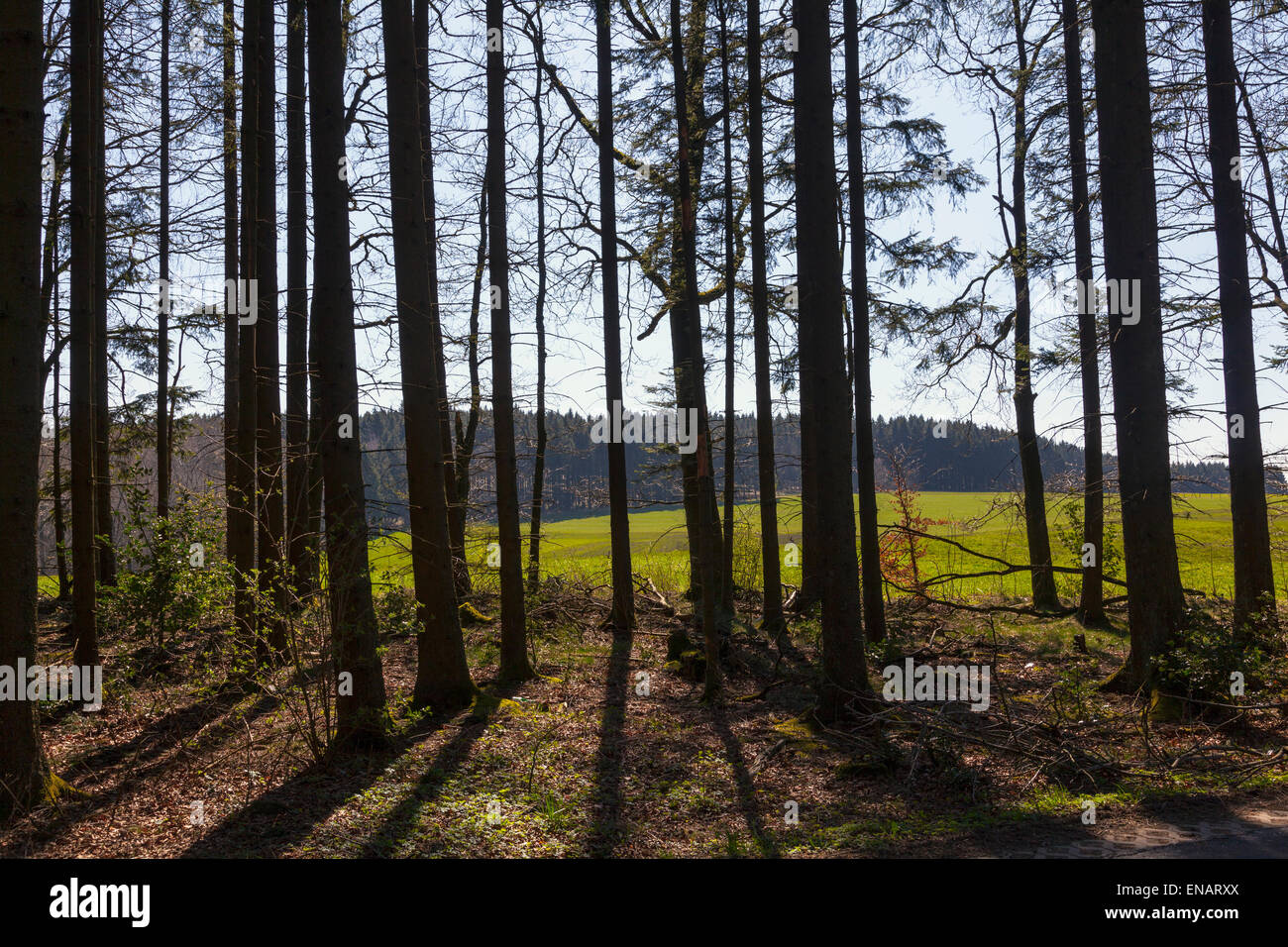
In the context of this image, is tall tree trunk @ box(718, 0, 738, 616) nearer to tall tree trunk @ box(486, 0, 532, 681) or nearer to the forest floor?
tall tree trunk @ box(486, 0, 532, 681)

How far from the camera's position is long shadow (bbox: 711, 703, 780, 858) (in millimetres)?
5266

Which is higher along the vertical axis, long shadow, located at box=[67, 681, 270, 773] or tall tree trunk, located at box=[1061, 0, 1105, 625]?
tall tree trunk, located at box=[1061, 0, 1105, 625]

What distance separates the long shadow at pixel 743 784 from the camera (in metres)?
5.27

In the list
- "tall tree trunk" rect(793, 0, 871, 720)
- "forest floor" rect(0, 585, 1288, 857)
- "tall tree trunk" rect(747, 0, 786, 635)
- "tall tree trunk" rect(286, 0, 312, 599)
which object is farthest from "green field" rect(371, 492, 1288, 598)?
"tall tree trunk" rect(793, 0, 871, 720)

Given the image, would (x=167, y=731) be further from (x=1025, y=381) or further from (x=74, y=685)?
(x=1025, y=381)

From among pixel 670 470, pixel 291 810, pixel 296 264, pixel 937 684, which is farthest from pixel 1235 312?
pixel 296 264

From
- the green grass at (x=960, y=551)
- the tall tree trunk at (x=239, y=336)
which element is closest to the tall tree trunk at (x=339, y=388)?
the green grass at (x=960, y=551)

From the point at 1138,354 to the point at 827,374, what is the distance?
334 cm

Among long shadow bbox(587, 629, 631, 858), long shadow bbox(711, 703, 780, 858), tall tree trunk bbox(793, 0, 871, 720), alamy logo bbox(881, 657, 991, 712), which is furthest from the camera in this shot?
alamy logo bbox(881, 657, 991, 712)

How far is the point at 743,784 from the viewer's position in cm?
653

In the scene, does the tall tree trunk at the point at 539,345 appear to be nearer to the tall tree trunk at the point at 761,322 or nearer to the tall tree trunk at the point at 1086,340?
the tall tree trunk at the point at 761,322

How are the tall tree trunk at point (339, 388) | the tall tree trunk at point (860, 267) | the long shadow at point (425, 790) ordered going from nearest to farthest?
the long shadow at point (425, 790) < the tall tree trunk at point (339, 388) < the tall tree trunk at point (860, 267)
